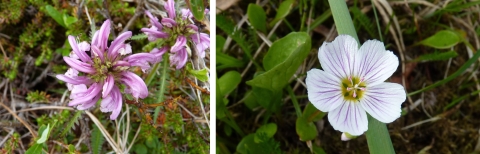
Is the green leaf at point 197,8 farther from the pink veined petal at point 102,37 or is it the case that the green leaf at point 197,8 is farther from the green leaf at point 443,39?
the green leaf at point 443,39

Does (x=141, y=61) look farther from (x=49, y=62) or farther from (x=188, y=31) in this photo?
(x=49, y=62)

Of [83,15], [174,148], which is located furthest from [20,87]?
[174,148]

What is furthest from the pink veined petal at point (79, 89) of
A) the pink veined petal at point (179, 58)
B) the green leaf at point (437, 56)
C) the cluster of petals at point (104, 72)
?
the green leaf at point (437, 56)

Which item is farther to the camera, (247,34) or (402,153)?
(247,34)

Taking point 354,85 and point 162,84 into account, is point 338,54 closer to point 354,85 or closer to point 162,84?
point 354,85

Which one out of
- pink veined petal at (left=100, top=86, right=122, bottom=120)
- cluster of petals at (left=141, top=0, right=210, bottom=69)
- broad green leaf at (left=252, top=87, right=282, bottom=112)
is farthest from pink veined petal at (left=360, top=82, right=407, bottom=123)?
pink veined petal at (left=100, top=86, right=122, bottom=120)

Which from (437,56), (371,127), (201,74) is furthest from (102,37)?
(437,56)

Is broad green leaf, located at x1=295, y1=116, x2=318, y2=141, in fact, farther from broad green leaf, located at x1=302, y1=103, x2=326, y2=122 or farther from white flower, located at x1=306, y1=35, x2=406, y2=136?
white flower, located at x1=306, y1=35, x2=406, y2=136
